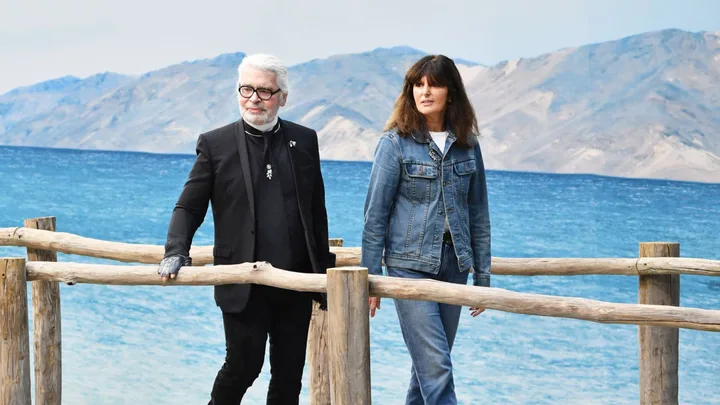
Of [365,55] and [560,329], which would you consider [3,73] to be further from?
[560,329]

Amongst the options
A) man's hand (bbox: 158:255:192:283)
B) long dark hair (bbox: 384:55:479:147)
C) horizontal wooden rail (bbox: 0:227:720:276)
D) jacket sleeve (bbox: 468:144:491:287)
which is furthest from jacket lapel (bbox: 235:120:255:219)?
horizontal wooden rail (bbox: 0:227:720:276)

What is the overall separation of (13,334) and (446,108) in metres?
2.07

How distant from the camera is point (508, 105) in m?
59.8

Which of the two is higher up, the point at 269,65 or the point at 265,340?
the point at 269,65

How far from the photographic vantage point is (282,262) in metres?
3.88

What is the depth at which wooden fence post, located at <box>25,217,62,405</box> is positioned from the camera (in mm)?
5363

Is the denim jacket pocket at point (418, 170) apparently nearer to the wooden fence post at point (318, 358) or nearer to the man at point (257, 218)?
the man at point (257, 218)

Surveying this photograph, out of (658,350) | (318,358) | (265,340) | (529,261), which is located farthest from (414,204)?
(658,350)

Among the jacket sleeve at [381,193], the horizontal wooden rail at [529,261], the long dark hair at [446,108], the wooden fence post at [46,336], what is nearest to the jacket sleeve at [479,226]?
the long dark hair at [446,108]

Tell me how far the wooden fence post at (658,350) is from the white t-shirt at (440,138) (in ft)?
4.85

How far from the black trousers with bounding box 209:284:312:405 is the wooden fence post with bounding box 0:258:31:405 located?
103 centimetres

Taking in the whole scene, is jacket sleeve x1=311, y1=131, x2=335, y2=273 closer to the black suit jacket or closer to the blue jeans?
the black suit jacket

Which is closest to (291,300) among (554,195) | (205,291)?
(205,291)

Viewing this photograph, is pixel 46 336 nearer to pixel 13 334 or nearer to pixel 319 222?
pixel 13 334
